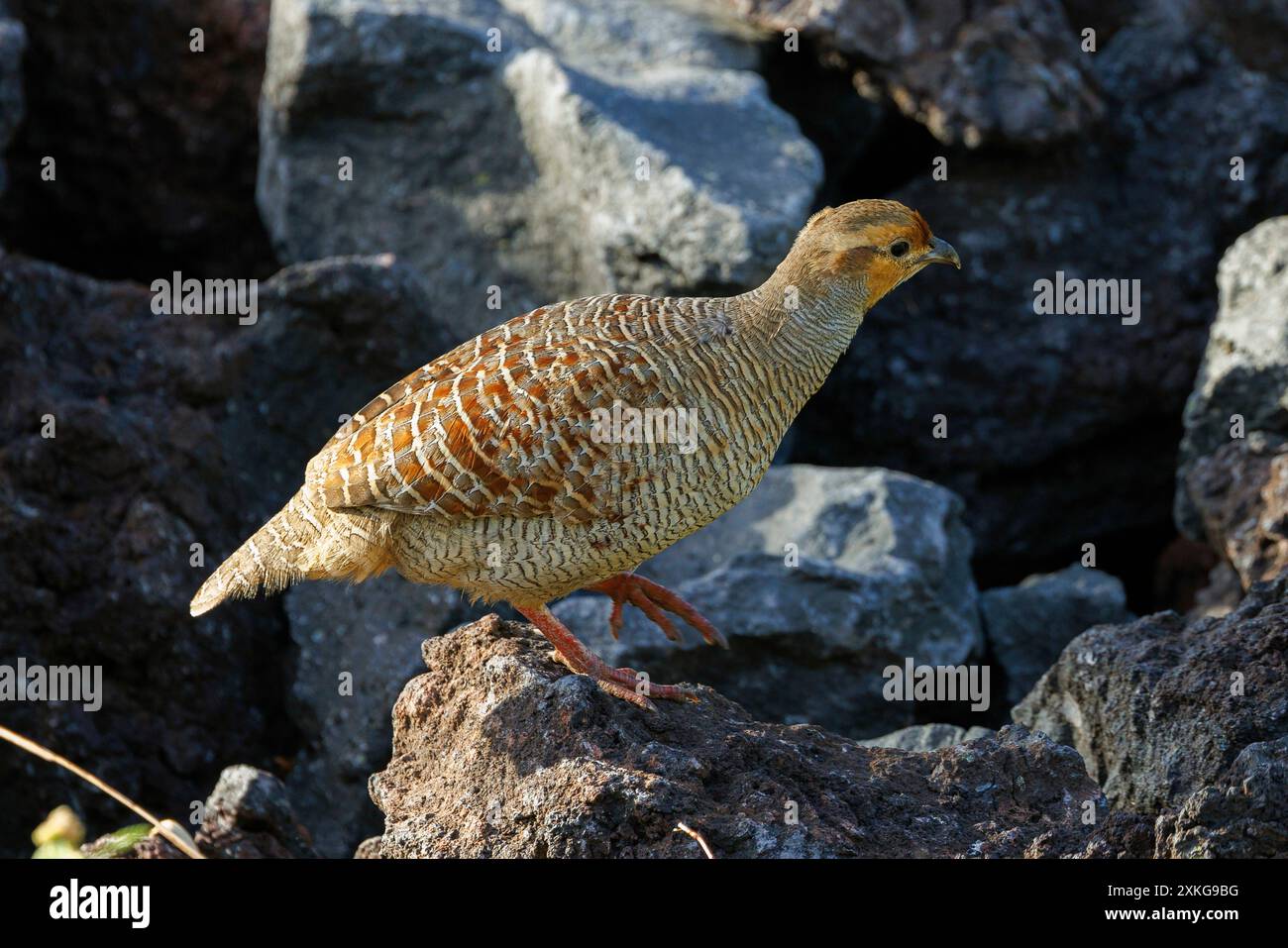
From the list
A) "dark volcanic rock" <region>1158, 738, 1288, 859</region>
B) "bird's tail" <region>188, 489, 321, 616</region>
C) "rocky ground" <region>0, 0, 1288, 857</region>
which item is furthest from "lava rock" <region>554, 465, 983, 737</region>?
"dark volcanic rock" <region>1158, 738, 1288, 859</region>

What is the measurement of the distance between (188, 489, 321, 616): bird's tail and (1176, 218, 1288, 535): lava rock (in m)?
4.90

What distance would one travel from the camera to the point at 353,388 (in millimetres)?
9656

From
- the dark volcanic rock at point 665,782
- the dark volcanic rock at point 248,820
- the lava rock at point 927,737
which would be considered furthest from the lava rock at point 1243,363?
the dark volcanic rock at point 248,820

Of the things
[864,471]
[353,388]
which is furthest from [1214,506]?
[353,388]

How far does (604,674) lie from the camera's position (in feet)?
20.4

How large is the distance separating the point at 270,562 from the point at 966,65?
6.82m

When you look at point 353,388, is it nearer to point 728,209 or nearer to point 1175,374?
point 728,209

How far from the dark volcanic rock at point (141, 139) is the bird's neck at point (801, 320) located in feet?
21.9

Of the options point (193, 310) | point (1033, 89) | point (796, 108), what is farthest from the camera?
point (796, 108)

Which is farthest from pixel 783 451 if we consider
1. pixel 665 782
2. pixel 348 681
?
pixel 665 782

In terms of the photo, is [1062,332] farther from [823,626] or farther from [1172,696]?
[1172,696]

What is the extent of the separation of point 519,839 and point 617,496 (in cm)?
151

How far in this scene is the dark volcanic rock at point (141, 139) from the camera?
40.4 feet

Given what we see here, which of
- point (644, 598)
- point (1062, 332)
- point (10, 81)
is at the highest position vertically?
point (10, 81)
